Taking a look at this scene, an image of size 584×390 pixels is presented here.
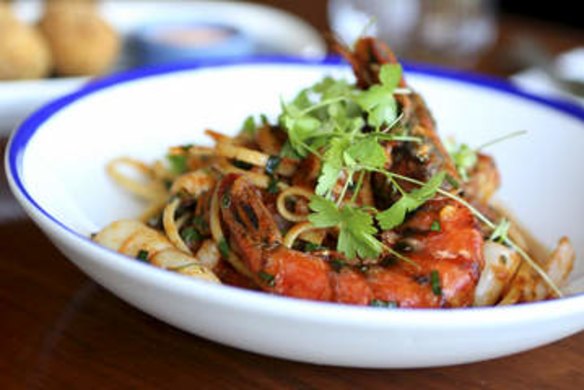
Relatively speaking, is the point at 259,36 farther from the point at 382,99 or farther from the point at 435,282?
the point at 435,282

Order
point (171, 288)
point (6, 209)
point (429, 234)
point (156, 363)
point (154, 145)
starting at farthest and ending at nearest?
point (154, 145) → point (6, 209) → point (429, 234) → point (156, 363) → point (171, 288)

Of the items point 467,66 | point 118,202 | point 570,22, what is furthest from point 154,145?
point 570,22

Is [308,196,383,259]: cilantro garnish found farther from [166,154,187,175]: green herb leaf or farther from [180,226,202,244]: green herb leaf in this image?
[166,154,187,175]: green herb leaf

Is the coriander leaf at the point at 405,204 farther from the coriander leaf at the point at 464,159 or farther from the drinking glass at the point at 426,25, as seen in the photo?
the drinking glass at the point at 426,25

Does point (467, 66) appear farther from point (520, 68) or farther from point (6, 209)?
point (6, 209)

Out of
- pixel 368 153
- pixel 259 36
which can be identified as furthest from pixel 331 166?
pixel 259 36
